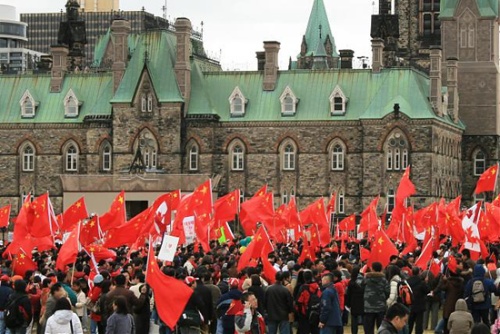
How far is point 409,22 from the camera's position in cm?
11519

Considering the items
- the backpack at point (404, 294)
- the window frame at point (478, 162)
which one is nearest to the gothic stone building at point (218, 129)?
the window frame at point (478, 162)

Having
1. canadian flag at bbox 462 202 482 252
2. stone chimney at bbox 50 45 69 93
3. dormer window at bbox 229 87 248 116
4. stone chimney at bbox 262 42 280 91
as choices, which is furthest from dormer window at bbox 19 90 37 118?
canadian flag at bbox 462 202 482 252

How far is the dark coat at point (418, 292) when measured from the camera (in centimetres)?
3269

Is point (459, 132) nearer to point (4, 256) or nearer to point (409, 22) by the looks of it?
point (409, 22)

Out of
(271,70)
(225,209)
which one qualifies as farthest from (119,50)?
(225,209)

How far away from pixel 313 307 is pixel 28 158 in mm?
→ 66047

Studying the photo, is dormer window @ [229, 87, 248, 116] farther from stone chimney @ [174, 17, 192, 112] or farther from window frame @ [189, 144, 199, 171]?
window frame @ [189, 144, 199, 171]

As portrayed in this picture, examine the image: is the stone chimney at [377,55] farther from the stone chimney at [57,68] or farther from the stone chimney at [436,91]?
the stone chimney at [57,68]

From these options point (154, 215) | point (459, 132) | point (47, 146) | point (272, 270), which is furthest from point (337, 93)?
point (272, 270)

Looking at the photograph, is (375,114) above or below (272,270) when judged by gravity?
above

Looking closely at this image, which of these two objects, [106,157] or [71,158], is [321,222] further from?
[71,158]

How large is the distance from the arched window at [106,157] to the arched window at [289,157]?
10.4 meters

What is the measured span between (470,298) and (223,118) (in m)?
62.0

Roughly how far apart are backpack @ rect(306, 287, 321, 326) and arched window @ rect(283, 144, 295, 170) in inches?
2387
